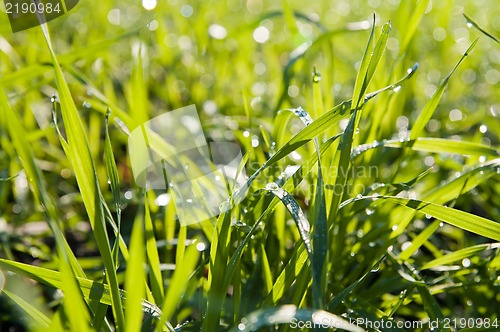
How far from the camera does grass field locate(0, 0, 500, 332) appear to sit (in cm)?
68

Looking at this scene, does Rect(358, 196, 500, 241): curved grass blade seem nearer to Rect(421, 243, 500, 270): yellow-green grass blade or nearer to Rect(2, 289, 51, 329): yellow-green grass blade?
Rect(421, 243, 500, 270): yellow-green grass blade

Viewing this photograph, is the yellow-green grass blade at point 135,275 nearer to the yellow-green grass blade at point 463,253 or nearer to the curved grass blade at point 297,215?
the curved grass blade at point 297,215

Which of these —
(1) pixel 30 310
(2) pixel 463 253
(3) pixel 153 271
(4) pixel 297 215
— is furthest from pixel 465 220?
(1) pixel 30 310

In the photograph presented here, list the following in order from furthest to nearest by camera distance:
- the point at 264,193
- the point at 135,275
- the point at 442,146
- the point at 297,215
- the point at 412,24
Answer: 1. the point at 412,24
2. the point at 442,146
3. the point at 264,193
4. the point at 297,215
5. the point at 135,275

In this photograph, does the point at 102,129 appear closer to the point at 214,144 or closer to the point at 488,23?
the point at 214,144

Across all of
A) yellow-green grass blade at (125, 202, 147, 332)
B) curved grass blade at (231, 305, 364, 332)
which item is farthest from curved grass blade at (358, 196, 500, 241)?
yellow-green grass blade at (125, 202, 147, 332)

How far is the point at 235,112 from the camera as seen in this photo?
1.50 m

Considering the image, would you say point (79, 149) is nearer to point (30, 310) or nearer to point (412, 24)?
point (30, 310)

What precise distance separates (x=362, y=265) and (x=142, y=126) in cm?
41

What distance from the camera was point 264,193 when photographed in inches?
30.0

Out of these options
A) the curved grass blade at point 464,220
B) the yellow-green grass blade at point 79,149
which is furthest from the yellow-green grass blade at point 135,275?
the curved grass blade at point 464,220

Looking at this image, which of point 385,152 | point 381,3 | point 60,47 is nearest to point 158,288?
point 385,152

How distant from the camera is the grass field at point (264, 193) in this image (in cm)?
68

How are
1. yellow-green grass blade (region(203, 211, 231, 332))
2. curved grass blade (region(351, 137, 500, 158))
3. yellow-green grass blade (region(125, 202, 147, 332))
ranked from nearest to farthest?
yellow-green grass blade (region(125, 202, 147, 332)) → yellow-green grass blade (region(203, 211, 231, 332)) → curved grass blade (region(351, 137, 500, 158))
